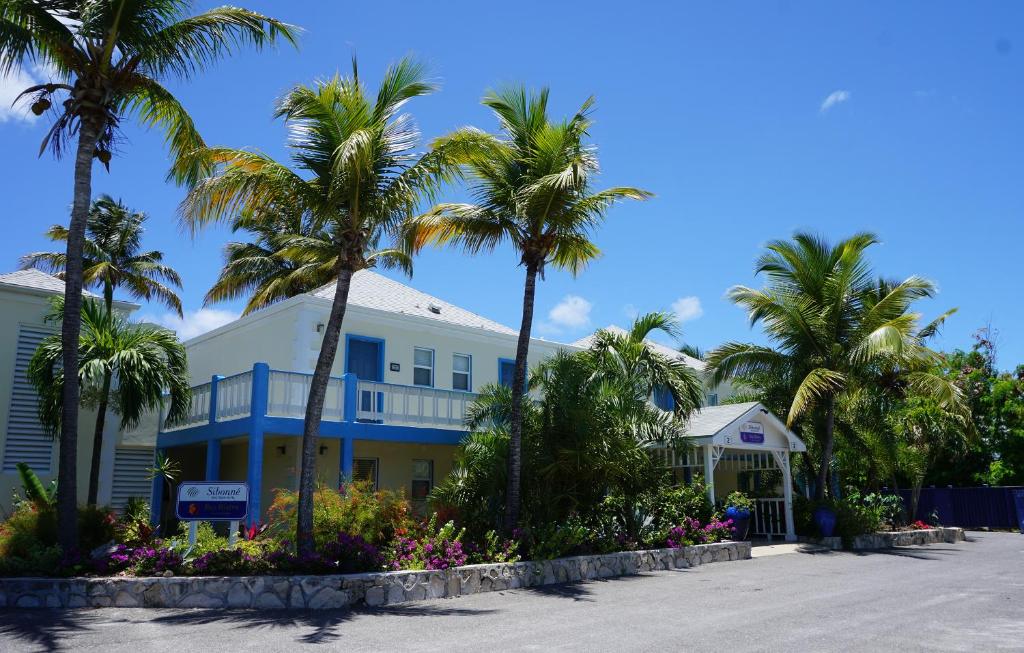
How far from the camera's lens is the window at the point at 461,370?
66.9 feet

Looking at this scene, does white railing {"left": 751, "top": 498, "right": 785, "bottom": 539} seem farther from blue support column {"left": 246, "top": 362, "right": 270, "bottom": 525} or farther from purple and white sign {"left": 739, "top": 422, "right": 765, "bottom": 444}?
blue support column {"left": 246, "top": 362, "right": 270, "bottom": 525}

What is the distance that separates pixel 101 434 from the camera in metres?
Answer: 16.6

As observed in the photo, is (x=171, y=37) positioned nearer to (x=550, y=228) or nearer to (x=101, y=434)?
(x=550, y=228)

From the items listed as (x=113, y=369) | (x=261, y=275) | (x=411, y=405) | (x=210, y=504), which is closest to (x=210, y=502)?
(x=210, y=504)

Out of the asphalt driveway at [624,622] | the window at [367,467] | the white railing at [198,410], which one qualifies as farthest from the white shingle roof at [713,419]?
the white railing at [198,410]

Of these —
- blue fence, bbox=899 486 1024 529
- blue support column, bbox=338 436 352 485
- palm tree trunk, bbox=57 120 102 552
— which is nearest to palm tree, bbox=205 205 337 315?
blue support column, bbox=338 436 352 485

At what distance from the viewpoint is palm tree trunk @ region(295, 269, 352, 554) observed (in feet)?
37.7

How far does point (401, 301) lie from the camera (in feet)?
67.8

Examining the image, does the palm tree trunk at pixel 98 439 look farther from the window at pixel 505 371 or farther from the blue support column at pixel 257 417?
the window at pixel 505 371

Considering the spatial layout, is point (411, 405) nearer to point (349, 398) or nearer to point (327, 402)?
point (349, 398)

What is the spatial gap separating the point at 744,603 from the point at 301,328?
36.4 ft

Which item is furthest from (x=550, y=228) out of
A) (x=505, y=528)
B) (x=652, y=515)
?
(x=652, y=515)

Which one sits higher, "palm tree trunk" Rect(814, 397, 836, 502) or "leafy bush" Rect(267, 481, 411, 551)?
"palm tree trunk" Rect(814, 397, 836, 502)

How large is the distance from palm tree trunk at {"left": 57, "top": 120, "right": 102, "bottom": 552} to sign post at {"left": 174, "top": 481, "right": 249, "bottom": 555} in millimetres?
1580
